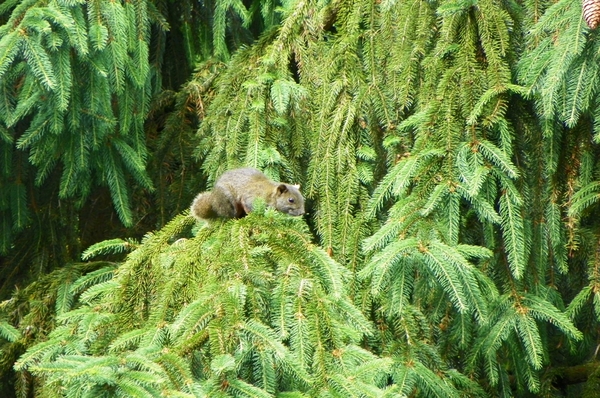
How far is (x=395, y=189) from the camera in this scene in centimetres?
319

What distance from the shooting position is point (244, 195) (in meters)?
3.93

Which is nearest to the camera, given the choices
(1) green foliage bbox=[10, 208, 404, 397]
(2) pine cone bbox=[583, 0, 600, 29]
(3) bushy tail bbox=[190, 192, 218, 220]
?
(1) green foliage bbox=[10, 208, 404, 397]

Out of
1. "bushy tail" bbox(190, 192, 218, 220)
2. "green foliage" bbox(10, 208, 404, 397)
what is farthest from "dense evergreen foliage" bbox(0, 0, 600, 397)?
"bushy tail" bbox(190, 192, 218, 220)

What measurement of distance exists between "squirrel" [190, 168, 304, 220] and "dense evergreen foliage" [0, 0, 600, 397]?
0.32ft

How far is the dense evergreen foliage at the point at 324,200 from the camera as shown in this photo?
108 inches

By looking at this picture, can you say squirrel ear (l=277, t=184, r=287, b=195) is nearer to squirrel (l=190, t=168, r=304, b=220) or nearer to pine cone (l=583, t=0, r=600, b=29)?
squirrel (l=190, t=168, r=304, b=220)

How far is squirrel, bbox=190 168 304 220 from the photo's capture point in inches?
155

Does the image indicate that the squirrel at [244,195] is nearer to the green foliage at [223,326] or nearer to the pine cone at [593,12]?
the green foliage at [223,326]

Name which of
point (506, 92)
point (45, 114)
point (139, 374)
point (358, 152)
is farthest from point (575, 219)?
point (45, 114)

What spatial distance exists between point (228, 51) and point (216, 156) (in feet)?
4.28

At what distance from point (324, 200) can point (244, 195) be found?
356 millimetres

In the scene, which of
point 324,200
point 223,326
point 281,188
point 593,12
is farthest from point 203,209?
point 593,12

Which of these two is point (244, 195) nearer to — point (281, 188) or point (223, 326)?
point (281, 188)

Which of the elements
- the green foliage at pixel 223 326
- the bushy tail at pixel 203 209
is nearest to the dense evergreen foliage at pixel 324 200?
the green foliage at pixel 223 326
